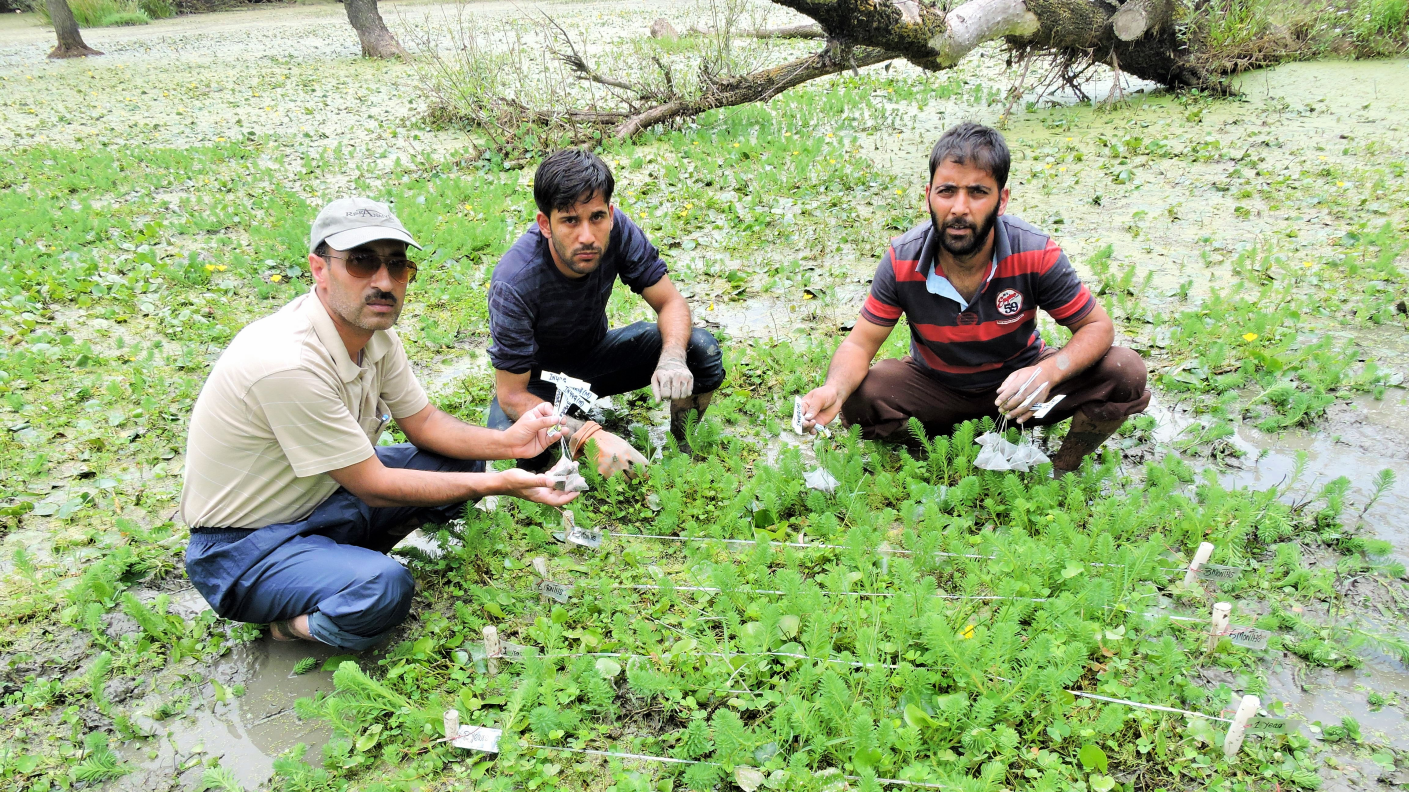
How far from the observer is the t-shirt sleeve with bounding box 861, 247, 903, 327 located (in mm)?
3717

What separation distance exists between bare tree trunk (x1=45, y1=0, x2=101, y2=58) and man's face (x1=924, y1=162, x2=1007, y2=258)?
23.0m

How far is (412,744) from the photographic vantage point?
8.97ft

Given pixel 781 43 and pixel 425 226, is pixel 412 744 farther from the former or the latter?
pixel 781 43

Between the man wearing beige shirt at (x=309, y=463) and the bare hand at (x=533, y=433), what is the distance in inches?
11.7

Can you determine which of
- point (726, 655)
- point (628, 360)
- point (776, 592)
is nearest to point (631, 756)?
point (726, 655)

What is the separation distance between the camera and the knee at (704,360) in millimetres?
4309

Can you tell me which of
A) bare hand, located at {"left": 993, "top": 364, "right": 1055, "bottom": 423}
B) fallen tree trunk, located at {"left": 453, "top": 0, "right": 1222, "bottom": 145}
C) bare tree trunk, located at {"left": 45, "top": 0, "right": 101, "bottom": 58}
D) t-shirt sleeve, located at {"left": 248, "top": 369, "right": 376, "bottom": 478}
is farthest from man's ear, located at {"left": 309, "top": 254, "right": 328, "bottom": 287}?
bare tree trunk, located at {"left": 45, "top": 0, "right": 101, "bottom": 58}

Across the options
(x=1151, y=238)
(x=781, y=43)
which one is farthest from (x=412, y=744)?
(x=781, y=43)

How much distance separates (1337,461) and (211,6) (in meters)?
35.1

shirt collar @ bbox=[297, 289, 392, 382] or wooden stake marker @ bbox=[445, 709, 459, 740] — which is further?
shirt collar @ bbox=[297, 289, 392, 382]

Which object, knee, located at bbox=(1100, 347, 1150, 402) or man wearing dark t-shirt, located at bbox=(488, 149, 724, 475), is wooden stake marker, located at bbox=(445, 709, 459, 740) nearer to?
man wearing dark t-shirt, located at bbox=(488, 149, 724, 475)

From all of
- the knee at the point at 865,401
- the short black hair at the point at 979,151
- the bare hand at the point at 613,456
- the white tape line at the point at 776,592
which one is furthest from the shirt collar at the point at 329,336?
the short black hair at the point at 979,151

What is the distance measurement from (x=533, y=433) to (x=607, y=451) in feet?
1.69

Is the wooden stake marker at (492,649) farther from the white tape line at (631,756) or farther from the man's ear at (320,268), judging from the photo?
Answer: the man's ear at (320,268)
